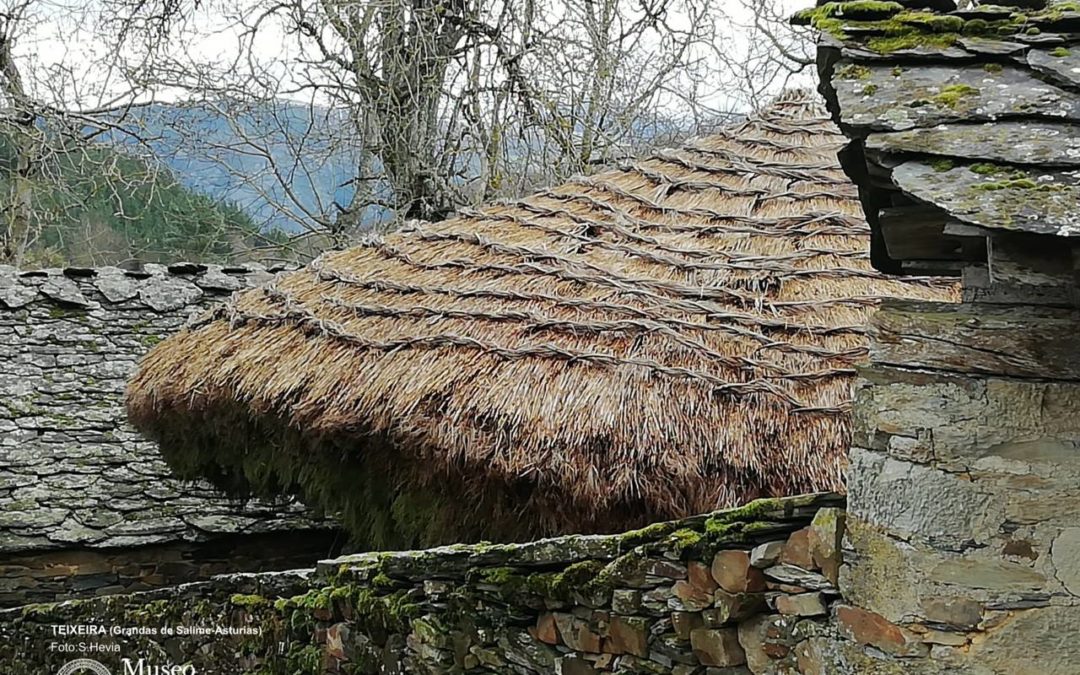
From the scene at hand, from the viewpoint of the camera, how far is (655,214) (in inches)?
177

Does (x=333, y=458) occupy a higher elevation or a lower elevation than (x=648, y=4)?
lower

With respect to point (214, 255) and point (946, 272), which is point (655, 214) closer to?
point (946, 272)

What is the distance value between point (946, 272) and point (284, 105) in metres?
8.50

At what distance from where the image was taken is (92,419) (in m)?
7.79

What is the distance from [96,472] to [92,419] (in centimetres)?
53

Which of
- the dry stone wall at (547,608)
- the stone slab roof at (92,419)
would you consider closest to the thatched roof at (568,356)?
the dry stone wall at (547,608)

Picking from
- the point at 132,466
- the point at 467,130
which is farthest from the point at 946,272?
the point at 467,130

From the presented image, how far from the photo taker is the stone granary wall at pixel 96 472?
6961mm

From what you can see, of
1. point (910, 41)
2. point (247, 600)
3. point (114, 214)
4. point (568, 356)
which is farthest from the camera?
point (114, 214)

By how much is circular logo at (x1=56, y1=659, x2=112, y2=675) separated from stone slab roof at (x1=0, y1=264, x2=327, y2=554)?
2245mm

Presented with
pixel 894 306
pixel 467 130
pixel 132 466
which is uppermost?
pixel 467 130

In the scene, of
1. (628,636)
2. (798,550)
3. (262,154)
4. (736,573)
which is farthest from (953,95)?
(262,154)

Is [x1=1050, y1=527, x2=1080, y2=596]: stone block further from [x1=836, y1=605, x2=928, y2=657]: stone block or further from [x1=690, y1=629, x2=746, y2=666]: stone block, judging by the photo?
[x1=690, y1=629, x2=746, y2=666]: stone block

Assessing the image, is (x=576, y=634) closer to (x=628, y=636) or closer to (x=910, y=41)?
(x=628, y=636)
